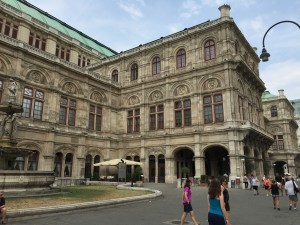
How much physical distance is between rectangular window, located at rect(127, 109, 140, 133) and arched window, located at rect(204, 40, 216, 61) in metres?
11.9

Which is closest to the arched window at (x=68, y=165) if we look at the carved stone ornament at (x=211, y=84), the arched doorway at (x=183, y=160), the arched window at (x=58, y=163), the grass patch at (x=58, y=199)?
the arched window at (x=58, y=163)

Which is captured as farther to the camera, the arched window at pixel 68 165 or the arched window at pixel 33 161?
the arched window at pixel 68 165

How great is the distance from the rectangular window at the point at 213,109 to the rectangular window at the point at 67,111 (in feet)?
52.2

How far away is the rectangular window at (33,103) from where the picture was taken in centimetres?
2620

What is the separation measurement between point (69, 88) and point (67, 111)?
2.90 meters

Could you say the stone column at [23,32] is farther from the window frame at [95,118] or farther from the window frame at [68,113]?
the window frame at [95,118]

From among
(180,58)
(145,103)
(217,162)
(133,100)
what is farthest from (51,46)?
(217,162)

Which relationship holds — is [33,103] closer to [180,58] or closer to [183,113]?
[183,113]

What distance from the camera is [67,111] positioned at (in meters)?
30.1

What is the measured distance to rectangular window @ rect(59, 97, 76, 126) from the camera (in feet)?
97.3

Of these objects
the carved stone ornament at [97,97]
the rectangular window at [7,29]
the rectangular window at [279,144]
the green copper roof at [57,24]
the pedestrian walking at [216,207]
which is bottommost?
the pedestrian walking at [216,207]

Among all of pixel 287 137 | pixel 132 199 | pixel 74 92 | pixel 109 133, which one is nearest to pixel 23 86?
pixel 74 92

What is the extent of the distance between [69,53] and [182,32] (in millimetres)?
17760

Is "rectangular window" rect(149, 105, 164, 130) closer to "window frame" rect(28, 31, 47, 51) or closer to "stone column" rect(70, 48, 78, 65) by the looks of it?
"stone column" rect(70, 48, 78, 65)
